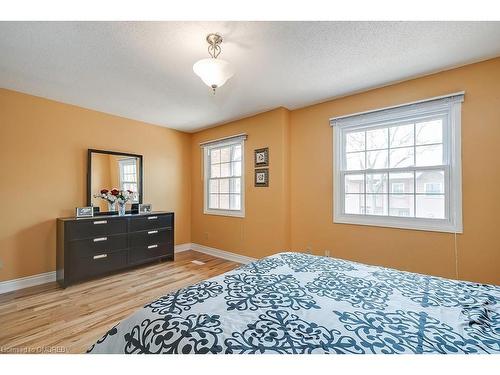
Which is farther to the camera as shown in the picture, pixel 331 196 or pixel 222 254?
pixel 222 254

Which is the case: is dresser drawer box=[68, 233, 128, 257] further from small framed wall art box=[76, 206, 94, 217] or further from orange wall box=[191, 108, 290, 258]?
orange wall box=[191, 108, 290, 258]

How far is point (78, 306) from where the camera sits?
7.77 feet

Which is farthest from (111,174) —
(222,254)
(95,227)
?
(222,254)

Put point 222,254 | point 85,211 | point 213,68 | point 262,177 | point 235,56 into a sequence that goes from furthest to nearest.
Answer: point 222,254 < point 262,177 < point 85,211 < point 235,56 < point 213,68

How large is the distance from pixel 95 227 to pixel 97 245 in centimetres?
24

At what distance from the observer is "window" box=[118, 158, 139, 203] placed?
382 centimetres

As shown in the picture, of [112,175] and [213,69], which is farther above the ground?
[213,69]

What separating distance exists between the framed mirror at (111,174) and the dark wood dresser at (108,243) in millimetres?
506

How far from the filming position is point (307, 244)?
3.37 metres

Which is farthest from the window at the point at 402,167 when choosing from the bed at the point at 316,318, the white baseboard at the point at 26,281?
the white baseboard at the point at 26,281

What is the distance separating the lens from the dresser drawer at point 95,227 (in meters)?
2.90

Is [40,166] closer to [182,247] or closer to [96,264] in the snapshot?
[96,264]

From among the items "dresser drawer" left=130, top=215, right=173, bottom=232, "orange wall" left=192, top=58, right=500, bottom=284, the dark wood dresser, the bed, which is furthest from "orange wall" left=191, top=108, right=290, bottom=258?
the bed
